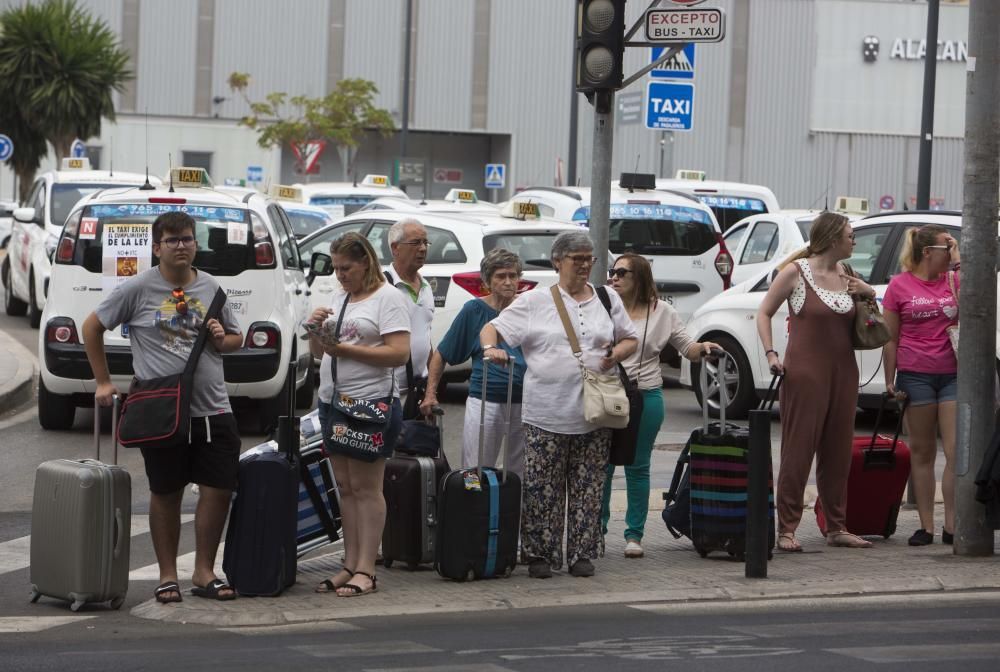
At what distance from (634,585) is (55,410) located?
637 centimetres

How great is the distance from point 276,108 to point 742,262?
4005 cm

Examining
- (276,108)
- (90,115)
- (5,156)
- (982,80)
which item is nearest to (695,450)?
(982,80)

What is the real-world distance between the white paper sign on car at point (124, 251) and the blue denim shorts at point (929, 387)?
560 cm

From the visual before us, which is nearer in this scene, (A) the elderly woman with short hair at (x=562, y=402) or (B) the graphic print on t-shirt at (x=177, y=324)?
(B) the graphic print on t-shirt at (x=177, y=324)

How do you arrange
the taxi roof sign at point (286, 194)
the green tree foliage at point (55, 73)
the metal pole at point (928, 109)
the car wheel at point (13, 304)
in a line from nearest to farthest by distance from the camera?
1. the metal pole at point (928, 109)
2. the car wheel at point (13, 304)
3. the taxi roof sign at point (286, 194)
4. the green tree foliage at point (55, 73)

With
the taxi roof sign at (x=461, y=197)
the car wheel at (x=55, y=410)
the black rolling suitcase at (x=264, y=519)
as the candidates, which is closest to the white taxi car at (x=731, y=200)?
the taxi roof sign at (x=461, y=197)

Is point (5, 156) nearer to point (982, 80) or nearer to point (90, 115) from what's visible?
point (90, 115)

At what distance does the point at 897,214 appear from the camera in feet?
45.8

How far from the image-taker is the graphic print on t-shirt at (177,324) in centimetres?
761

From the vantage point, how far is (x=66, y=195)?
68.6ft

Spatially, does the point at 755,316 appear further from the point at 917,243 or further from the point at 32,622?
the point at 32,622

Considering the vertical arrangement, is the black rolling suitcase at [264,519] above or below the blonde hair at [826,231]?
below

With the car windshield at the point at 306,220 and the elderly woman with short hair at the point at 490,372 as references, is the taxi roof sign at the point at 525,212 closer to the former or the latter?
the elderly woman with short hair at the point at 490,372

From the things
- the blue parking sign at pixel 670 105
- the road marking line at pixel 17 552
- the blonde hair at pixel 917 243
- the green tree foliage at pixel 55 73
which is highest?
the green tree foliage at pixel 55 73
